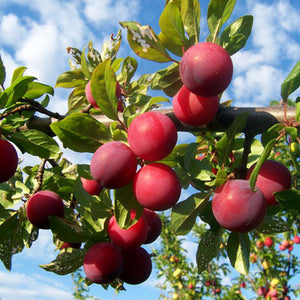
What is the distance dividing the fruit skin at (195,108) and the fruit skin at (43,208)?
736mm

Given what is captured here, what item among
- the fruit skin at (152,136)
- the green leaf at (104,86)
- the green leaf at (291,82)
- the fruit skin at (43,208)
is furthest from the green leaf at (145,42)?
the fruit skin at (43,208)

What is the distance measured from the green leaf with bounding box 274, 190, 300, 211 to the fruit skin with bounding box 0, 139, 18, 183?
947 mm

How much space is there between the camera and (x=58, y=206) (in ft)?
4.79

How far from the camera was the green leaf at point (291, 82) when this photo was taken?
1094mm

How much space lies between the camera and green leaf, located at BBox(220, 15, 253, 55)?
1093 mm

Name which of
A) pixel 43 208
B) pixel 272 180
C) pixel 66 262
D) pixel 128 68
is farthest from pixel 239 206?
pixel 128 68

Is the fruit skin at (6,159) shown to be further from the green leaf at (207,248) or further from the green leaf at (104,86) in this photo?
the green leaf at (207,248)

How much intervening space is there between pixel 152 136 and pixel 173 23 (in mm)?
417

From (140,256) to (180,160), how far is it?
18.2 inches

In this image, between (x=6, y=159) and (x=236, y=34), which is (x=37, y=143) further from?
(x=236, y=34)

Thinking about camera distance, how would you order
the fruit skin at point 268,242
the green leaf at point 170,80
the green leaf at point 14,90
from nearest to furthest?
1. the green leaf at point 170,80
2. the green leaf at point 14,90
3. the fruit skin at point 268,242

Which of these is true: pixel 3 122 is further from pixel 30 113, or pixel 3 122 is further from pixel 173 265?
pixel 173 265

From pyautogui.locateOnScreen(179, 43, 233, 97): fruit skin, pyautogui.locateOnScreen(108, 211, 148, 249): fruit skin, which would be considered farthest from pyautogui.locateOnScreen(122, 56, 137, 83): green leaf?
pyautogui.locateOnScreen(108, 211, 148, 249): fruit skin

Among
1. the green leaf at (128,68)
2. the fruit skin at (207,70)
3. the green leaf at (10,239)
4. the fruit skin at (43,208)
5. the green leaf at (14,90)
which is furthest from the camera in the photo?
the green leaf at (128,68)
